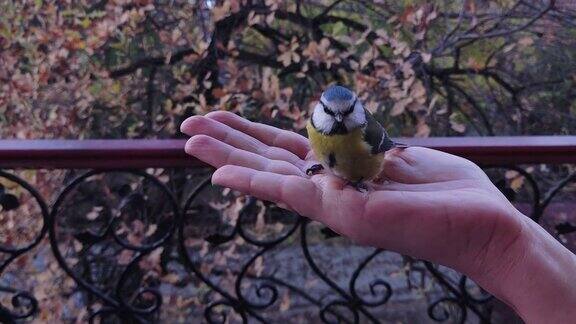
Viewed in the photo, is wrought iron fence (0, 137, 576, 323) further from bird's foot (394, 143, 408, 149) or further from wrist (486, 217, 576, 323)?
wrist (486, 217, 576, 323)

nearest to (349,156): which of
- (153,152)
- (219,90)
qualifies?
(153,152)

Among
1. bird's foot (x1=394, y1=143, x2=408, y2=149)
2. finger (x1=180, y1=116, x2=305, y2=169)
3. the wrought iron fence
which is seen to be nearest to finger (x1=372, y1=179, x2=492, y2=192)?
bird's foot (x1=394, y1=143, x2=408, y2=149)

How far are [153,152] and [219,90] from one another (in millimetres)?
1088

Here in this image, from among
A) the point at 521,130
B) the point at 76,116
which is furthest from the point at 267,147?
the point at 521,130

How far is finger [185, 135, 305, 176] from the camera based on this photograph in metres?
1.33

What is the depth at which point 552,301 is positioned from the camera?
1104 millimetres

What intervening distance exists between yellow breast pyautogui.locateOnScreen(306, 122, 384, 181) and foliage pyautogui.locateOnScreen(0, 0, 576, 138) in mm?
1102

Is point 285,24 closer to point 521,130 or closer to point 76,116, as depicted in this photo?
point 76,116

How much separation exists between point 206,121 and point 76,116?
140 cm

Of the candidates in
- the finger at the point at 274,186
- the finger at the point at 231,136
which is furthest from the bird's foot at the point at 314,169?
the finger at the point at 274,186

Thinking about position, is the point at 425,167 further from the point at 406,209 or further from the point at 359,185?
→ the point at 406,209

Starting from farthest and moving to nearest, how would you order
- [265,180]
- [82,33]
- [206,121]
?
[82,33] < [206,121] < [265,180]

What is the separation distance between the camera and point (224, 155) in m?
1.34

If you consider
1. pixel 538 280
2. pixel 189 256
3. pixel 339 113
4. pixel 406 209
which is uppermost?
pixel 339 113
